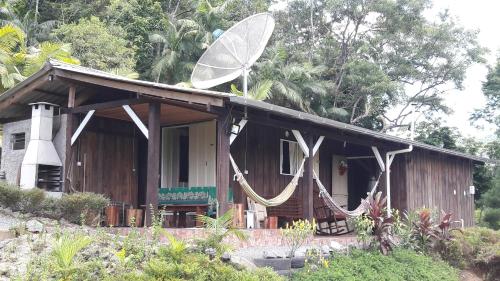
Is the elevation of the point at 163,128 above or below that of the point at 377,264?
above

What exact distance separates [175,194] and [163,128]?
6.38 ft

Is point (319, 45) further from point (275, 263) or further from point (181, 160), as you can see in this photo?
point (275, 263)

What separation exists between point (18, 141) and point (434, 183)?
35.0 ft

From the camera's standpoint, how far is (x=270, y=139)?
43.8ft

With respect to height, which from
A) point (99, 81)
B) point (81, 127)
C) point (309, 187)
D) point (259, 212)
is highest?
point (99, 81)

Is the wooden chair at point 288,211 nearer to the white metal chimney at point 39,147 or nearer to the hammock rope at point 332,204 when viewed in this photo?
the hammock rope at point 332,204

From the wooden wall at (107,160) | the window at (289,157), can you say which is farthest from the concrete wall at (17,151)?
the window at (289,157)

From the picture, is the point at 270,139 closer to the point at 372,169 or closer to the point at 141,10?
the point at 372,169

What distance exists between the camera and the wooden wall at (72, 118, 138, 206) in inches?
463

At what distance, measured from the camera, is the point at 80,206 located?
30.9 feet

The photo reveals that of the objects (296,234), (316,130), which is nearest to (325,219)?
(316,130)

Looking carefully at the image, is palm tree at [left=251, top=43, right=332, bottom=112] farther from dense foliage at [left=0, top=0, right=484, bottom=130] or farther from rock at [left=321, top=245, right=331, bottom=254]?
rock at [left=321, top=245, right=331, bottom=254]

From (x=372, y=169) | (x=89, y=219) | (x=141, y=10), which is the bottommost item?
(x=89, y=219)

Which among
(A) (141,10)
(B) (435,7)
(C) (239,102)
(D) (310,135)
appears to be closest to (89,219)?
(C) (239,102)
